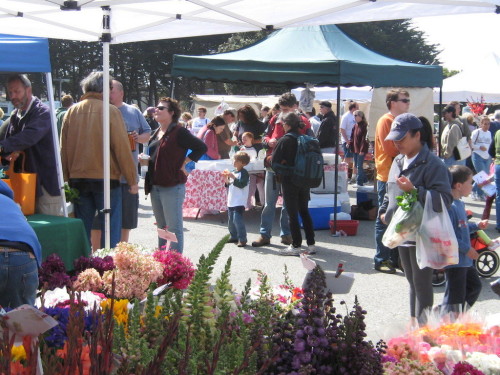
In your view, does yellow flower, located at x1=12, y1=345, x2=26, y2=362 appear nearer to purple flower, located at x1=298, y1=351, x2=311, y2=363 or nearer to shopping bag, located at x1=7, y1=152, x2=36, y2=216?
purple flower, located at x1=298, y1=351, x2=311, y2=363

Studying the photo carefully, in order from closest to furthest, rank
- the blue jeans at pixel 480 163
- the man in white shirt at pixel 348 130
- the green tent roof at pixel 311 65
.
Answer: the green tent roof at pixel 311 65, the blue jeans at pixel 480 163, the man in white shirt at pixel 348 130

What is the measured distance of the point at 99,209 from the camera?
566 cm

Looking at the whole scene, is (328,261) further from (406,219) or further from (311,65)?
(406,219)

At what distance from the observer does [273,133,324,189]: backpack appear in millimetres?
7148

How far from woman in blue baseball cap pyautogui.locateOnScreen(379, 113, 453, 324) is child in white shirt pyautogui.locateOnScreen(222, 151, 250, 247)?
3778 millimetres

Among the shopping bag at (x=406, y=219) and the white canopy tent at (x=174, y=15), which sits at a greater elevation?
the white canopy tent at (x=174, y=15)

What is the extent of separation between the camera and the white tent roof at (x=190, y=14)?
4844 mm

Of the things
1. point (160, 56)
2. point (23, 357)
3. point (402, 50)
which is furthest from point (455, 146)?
point (402, 50)

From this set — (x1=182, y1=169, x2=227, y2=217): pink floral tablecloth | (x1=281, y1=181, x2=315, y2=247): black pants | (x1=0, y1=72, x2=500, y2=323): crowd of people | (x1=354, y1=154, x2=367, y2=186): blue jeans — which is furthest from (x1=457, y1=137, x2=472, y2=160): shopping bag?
(x1=281, y1=181, x2=315, y2=247): black pants

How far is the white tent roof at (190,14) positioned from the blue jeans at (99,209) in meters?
1.32

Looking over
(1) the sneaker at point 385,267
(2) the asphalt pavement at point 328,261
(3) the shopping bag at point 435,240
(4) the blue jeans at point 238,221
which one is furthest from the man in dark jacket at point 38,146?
(1) the sneaker at point 385,267

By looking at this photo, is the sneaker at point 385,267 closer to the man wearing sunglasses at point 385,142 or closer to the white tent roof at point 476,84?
the man wearing sunglasses at point 385,142

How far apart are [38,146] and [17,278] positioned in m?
2.37

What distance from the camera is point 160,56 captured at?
1845 inches
